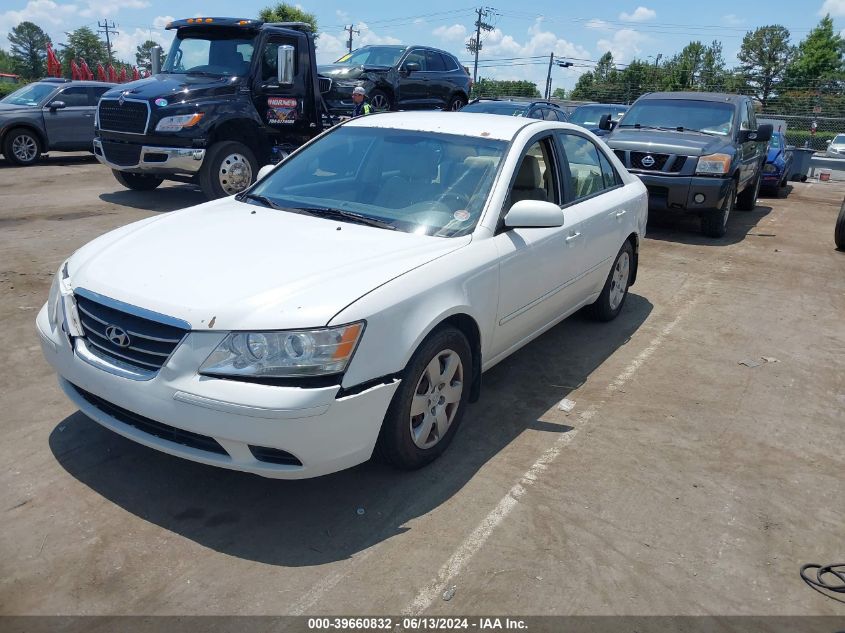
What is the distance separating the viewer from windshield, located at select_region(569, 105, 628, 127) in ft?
52.7

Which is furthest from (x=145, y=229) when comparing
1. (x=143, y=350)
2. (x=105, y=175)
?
(x=105, y=175)

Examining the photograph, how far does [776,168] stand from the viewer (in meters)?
15.5

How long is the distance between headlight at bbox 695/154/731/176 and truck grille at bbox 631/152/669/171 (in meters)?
0.44

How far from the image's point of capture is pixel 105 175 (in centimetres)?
1373

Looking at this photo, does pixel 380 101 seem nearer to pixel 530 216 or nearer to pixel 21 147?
pixel 21 147

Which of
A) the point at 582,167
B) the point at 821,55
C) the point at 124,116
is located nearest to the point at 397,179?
the point at 582,167

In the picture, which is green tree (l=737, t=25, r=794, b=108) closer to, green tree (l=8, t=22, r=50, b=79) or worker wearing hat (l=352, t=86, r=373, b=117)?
worker wearing hat (l=352, t=86, r=373, b=117)

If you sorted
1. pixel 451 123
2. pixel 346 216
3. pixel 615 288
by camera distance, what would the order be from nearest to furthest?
1. pixel 346 216
2. pixel 451 123
3. pixel 615 288

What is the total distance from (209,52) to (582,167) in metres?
7.66

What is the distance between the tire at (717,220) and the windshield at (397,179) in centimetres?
658

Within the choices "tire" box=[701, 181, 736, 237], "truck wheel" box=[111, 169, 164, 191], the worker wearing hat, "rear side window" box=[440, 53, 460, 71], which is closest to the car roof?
"tire" box=[701, 181, 736, 237]

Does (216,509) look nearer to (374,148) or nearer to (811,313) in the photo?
(374,148)

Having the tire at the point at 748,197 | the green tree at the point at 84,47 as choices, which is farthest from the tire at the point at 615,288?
the green tree at the point at 84,47

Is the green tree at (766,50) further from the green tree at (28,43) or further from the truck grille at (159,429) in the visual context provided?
the green tree at (28,43)
